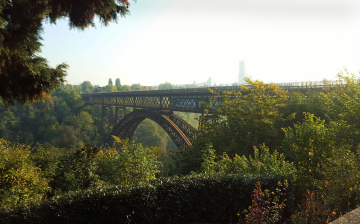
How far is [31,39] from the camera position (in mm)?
6914

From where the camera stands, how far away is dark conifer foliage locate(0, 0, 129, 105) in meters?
6.57

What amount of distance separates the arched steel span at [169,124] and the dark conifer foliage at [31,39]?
26759mm

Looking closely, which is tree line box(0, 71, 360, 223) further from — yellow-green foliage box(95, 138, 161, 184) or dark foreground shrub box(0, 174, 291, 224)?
dark foreground shrub box(0, 174, 291, 224)

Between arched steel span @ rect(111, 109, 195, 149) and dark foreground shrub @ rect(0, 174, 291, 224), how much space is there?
2388cm

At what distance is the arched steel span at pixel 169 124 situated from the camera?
3697cm

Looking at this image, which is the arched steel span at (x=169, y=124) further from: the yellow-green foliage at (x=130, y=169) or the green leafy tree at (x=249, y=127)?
the yellow-green foliage at (x=130, y=169)

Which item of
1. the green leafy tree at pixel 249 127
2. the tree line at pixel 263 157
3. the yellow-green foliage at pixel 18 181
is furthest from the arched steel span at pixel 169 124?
the yellow-green foliage at pixel 18 181

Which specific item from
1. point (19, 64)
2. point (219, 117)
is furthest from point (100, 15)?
point (219, 117)

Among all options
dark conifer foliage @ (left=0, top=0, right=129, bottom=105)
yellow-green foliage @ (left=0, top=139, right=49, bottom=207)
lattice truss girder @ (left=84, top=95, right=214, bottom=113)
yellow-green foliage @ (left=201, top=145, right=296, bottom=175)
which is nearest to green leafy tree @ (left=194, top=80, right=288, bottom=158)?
yellow-green foliage @ (left=201, top=145, right=296, bottom=175)

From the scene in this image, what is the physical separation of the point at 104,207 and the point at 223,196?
13.8 ft

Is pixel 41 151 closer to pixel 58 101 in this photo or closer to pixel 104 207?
pixel 104 207

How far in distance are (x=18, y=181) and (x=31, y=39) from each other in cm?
666

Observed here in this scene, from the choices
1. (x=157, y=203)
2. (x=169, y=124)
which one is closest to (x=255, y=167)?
(x=157, y=203)

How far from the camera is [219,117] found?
20891mm
